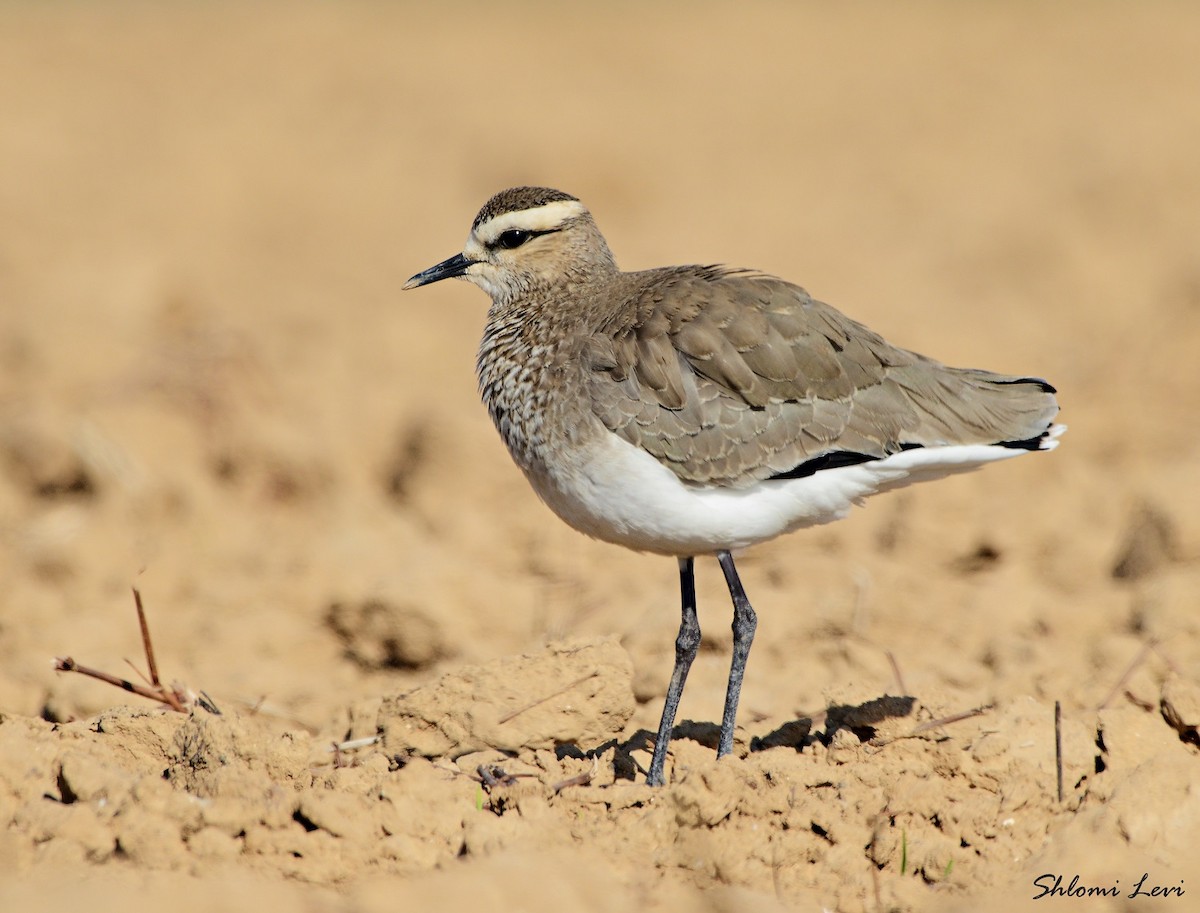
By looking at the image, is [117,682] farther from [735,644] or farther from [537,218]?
[537,218]

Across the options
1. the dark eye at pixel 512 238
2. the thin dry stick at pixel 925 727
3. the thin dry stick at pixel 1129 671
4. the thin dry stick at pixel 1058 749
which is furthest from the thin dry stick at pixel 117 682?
the thin dry stick at pixel 1129 671

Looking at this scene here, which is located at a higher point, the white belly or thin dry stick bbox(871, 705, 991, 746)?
the white belly

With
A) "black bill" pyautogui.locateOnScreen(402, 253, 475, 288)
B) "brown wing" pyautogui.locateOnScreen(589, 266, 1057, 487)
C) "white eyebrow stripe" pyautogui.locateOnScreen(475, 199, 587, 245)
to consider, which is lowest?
"brown wing" pyautogui.locateOnScreen(589, 266, 1057, 487)

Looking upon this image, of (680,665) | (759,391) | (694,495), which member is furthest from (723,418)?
(680,665)

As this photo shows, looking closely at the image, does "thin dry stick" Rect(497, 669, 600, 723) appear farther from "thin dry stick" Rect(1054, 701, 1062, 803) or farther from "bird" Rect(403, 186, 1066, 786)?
"thin dry stick" Rect(1054, 701, 1062, 803)

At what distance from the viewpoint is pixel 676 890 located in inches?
205

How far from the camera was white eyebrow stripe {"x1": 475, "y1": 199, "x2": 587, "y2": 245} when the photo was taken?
693cm

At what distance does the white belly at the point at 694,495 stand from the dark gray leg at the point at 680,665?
15.7 inches

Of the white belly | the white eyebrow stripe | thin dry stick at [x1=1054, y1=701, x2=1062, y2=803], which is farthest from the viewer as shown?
the white eyebrow stripe

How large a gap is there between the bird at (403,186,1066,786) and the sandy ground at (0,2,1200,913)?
827 millimetres

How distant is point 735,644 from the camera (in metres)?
6.46

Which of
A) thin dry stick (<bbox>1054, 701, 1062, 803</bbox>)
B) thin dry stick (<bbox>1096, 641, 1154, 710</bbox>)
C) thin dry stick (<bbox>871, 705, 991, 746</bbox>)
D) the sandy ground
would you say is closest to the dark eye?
the sandy ground

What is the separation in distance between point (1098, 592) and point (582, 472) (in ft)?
13.4

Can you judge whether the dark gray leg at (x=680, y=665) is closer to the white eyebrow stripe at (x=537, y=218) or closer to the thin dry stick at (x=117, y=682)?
the white eyebrow stripe at (x=537, y=218)
